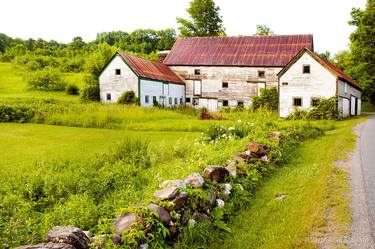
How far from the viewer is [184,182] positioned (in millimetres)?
7578

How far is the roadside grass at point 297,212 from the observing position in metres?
6.72

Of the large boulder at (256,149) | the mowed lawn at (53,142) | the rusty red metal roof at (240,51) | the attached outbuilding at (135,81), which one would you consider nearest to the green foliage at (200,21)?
the rusty red metal roof at (240,51)

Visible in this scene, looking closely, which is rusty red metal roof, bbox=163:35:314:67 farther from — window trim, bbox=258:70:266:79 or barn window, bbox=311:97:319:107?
barn window, bbox=311:97:319:107

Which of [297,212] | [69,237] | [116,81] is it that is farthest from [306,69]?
[69,237]

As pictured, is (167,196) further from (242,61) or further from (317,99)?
(242,61)

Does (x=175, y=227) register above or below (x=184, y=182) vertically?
below

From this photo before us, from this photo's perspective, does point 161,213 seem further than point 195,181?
No

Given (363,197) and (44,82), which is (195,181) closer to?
(363,197)

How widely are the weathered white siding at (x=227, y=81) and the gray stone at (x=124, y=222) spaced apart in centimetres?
4070

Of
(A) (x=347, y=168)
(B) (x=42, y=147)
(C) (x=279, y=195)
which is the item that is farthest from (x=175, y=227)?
(B) (x=42, y=147)

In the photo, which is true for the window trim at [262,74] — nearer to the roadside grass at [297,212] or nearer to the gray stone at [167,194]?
the roadside grass at [297,212]

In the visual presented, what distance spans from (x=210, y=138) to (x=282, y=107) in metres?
22.0

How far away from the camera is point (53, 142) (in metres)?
17.7

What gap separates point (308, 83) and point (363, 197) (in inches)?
1081
